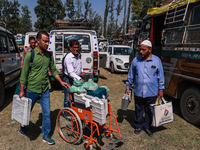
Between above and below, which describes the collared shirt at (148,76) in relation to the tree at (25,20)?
below

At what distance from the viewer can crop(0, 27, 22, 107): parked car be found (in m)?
4.95

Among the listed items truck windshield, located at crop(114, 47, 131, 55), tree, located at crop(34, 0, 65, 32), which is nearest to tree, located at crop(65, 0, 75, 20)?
tree, located at crop(34, 0, 65, 32)

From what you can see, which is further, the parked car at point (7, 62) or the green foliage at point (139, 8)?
the green foliage at point (139, 8)

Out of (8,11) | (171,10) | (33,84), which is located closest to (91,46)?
(171,10)

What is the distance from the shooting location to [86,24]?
9.52 meters


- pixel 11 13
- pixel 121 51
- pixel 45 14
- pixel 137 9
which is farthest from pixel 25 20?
pixel 121 51

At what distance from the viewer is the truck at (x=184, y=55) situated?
3.88m

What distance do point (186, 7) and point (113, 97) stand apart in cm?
379

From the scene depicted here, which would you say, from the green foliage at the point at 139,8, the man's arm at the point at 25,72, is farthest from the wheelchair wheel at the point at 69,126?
the green foliage at the point at 139,8

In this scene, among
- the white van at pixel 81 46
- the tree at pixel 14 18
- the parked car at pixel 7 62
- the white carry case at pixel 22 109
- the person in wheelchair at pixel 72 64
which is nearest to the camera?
the white carry case at pixel 22 109

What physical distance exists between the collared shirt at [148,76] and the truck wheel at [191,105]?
3.95 feet

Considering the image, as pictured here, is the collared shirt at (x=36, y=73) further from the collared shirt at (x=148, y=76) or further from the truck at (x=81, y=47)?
the truck at (x=81, y=47)

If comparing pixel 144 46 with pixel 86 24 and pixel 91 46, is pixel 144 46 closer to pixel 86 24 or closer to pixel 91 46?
pixel 91 46

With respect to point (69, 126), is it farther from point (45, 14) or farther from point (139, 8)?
point (45, 14)
